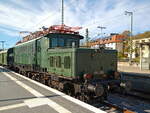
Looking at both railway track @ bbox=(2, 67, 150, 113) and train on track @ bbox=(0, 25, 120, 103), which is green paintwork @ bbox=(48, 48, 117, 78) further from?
railway track @ bbox=(2, 67, 150, 113)

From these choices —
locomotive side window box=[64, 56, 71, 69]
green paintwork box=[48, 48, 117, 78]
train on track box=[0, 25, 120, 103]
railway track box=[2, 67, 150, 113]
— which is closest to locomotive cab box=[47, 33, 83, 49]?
train on track box=[0, 25, 120, 103]

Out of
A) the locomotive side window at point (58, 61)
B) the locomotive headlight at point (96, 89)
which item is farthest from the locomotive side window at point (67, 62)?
the locomotive headlight at point (96, 89)

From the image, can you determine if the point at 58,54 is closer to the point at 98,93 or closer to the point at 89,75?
the point at 89,75

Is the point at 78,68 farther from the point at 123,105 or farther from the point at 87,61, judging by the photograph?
the point at 123,105

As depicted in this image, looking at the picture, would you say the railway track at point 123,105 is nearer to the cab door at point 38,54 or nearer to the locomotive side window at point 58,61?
the locomotive side window at point 58,61

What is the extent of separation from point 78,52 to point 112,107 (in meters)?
2.83

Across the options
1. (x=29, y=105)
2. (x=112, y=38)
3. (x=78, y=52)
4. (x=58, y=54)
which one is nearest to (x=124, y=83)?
(x=78, y=52)

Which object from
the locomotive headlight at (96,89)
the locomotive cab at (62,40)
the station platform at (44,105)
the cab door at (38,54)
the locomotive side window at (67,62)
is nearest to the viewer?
the station platform at (44,105)

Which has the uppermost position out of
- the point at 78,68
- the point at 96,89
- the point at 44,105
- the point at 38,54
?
the point at 38,54

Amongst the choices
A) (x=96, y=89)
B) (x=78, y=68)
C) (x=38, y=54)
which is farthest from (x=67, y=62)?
(x=38, y=54)

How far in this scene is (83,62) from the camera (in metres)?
8.68

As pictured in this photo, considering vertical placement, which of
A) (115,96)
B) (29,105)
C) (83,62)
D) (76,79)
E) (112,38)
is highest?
(112,38)

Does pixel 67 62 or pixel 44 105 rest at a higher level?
pixel 67 62

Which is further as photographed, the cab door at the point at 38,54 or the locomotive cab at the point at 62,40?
the cab door at the point at 38,54
